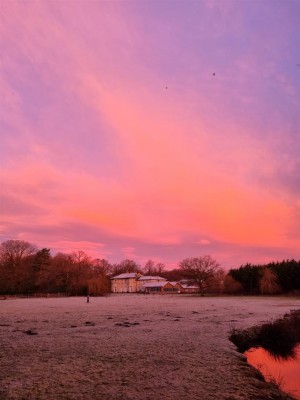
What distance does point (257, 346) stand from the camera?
16.9 metres

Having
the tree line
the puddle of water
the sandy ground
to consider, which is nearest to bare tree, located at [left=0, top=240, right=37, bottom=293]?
the tree line

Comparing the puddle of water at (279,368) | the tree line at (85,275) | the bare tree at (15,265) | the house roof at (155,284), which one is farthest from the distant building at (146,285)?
the puddle of water at (279,368)

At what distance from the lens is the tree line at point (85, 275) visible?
79312 millimetres

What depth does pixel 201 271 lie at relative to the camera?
8650 cm

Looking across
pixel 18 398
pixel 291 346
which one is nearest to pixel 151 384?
pixel 18 398

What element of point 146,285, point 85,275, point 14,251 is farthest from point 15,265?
point 146,285

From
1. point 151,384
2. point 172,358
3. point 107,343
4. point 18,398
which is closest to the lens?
point 18,398

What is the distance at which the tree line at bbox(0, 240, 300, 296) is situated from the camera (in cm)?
7931

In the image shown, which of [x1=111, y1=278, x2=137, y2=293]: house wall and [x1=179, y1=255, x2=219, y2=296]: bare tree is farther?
[x1=111, y1=278, x2=137, y2=293]: house wall

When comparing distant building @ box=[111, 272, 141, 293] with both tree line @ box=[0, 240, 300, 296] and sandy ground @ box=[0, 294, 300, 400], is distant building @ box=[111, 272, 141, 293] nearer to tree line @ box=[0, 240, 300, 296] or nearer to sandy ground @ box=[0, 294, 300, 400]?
tree line @ box=[0, 240, 300, 296]

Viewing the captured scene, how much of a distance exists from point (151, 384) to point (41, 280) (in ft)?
300

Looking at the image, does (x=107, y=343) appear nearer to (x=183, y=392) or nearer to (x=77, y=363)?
(x=77, y=363)

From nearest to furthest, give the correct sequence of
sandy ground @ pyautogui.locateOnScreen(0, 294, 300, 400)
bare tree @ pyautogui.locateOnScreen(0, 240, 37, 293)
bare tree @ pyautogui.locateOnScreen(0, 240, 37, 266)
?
sandy ground @ pyautogui.locateOnScreen(0, 294, 300, 400) < bare tree @ pyautogui.locateOnScreen(0, 240, 37, 293) < bare tree @ pyautogui.locateOnScreen(0, 240, 37, 266)

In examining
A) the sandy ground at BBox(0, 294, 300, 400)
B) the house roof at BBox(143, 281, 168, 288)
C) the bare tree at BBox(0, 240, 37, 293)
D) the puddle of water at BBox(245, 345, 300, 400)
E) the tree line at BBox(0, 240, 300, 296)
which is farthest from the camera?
the house roof at BBox(143, 281, 168, 288)
